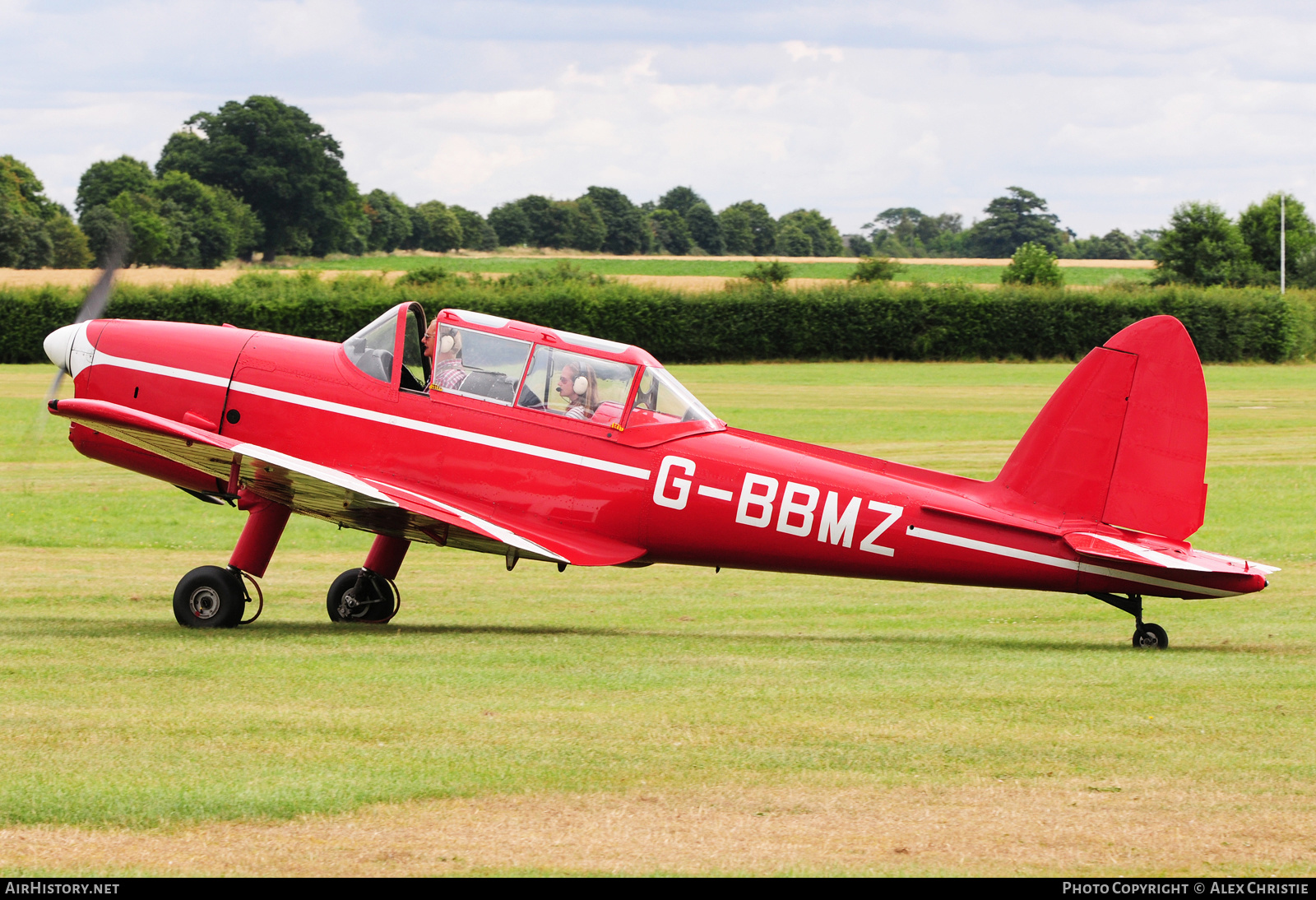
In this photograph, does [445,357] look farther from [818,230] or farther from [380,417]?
[818,230]

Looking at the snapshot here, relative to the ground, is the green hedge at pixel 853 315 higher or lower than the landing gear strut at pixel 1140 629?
higher

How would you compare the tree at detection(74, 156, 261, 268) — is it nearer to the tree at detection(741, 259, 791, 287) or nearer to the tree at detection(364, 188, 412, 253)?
the tree at detection(364, 188, 412, 253)

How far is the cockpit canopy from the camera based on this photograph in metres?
9.97

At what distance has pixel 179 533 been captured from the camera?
17984 millimetres

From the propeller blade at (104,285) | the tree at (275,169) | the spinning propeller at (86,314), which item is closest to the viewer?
the spinning propeller at (86,314)

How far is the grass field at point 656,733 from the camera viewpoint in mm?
5246

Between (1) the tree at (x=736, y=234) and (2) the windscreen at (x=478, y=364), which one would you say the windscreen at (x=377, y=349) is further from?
(1) the tree at (x=736, y=234)

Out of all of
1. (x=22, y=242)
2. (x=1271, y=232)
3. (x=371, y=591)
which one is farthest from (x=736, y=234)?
(x=371, y=591)

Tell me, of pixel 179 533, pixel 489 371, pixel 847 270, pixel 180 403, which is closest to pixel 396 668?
pixel 489 371

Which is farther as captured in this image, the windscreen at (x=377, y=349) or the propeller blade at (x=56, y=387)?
the propeller blade at (x=56, y=387)

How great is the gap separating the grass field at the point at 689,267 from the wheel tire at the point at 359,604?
79619mm

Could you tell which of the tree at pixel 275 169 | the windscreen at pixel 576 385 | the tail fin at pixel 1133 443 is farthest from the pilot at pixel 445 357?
the tree at pixel 275 169

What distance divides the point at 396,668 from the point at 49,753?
8.51 feet
